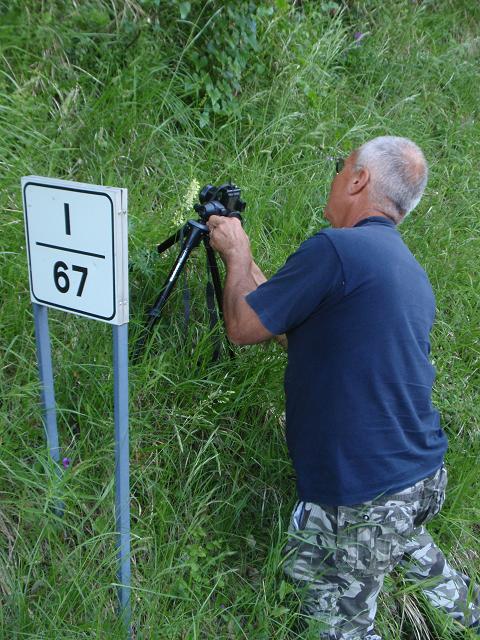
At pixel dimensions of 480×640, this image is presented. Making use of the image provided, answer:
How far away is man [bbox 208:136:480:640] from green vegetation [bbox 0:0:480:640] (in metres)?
0.21

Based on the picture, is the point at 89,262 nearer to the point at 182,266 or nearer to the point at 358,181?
the point at 182,266

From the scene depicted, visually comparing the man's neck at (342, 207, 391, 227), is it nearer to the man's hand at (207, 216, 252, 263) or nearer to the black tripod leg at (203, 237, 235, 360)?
the man's hand at (207, 216, 252, 263)

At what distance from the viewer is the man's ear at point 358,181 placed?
7.68 feet

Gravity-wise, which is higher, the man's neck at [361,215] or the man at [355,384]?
the man's neck at [361,215]

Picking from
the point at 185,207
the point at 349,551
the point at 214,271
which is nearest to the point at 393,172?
the point at 214,271

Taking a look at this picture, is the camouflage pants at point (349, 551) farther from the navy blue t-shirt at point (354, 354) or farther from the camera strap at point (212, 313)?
the camera strap at point (212, 313)

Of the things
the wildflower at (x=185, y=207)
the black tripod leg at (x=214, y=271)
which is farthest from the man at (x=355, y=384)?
the wildflower at (x=185, y=207)

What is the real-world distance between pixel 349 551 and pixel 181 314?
1182 millimetres

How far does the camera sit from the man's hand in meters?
2.37

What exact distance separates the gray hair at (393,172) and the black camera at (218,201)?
0.47 m

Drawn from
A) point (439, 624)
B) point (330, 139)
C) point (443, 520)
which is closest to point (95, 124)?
point (330, 139)

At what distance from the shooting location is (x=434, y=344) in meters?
3.46

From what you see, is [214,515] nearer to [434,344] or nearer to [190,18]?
[434,344]

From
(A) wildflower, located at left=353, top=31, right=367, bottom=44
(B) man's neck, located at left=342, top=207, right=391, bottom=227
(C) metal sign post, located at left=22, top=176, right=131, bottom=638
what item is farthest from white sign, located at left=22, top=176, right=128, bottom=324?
(A) wildflower, located at left=353, top=31, right=367, bottom=44
